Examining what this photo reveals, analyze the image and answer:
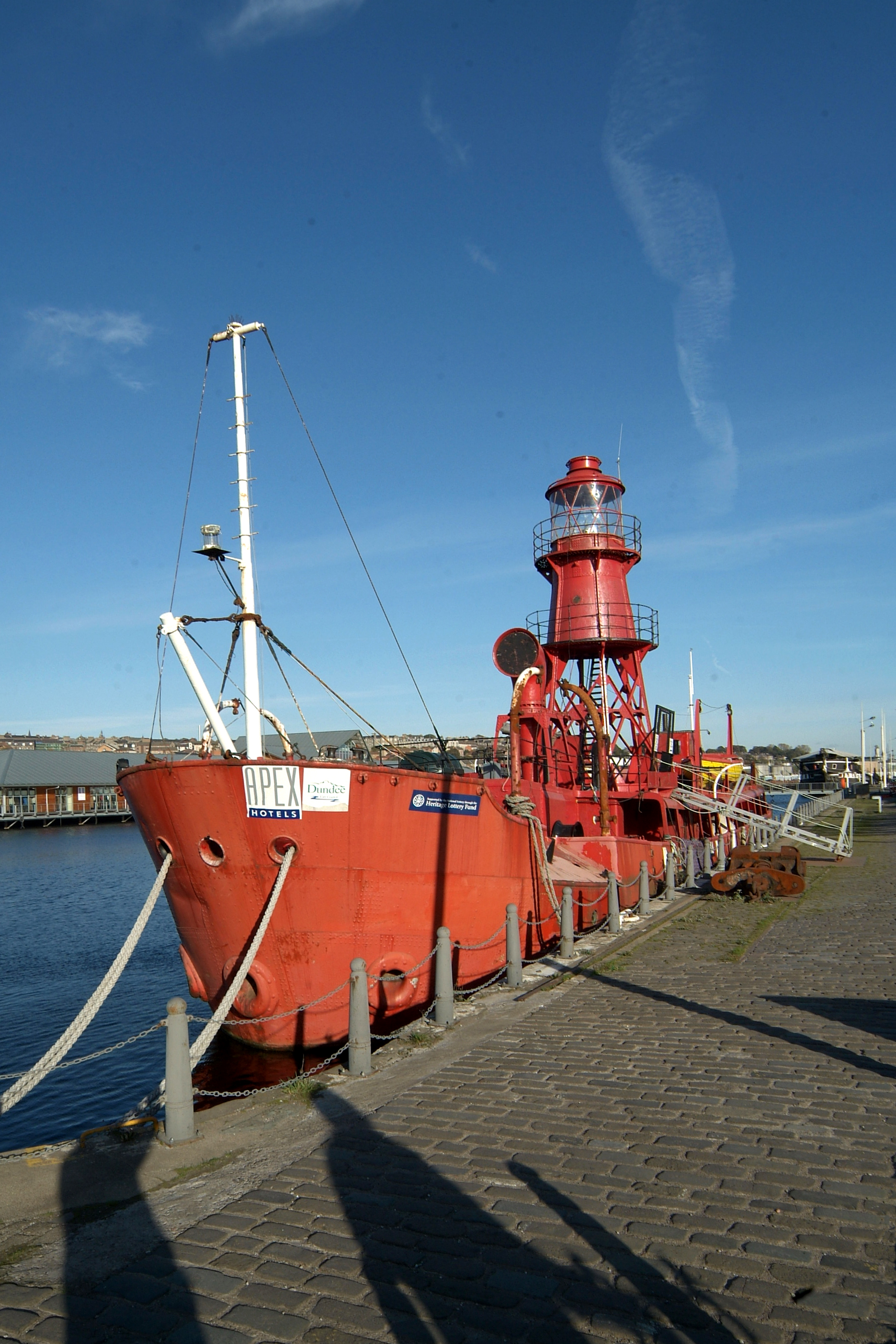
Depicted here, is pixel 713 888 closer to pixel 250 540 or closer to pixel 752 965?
pixel 752 965

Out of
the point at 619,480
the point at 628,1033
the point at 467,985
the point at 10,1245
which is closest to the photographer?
the point at 10,1245

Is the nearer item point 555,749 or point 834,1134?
point 834,1134

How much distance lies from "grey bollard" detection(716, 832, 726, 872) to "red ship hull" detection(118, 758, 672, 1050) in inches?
592

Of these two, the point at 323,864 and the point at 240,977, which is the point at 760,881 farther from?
the point at 240,977

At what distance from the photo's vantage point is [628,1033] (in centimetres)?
818

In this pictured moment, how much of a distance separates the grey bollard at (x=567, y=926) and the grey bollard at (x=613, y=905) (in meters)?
2.16

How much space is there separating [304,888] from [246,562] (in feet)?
13.4

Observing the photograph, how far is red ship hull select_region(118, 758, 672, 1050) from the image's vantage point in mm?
9555

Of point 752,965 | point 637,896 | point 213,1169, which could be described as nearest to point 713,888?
point 637,896

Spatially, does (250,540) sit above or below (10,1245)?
above

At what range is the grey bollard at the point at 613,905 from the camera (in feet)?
46.3

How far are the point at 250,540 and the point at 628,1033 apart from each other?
716 centimetres

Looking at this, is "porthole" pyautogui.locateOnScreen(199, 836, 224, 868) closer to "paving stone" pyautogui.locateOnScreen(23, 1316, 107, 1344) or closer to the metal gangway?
"paving stone" pyautogui.locateOnScreen(23, 1316, 107, 1344)

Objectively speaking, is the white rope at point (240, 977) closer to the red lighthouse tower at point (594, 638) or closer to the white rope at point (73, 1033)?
the white rope at point (73, 1033)
